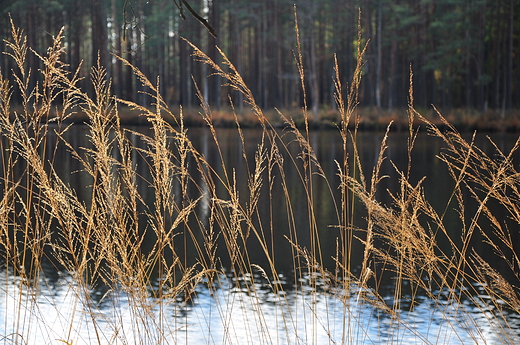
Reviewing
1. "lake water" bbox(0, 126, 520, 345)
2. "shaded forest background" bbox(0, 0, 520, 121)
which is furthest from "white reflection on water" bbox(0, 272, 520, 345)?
"shaded forest background" bbox(0, 0, 520, 121)

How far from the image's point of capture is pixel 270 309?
13.5 feet

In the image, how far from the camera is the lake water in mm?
2295

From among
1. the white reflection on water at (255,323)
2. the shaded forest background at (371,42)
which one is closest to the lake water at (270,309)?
the white reflection on water at (255,323)

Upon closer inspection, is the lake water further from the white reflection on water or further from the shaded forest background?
the shaded forest background

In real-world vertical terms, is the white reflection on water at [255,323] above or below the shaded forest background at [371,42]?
below

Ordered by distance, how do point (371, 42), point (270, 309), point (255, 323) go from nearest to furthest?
point (255, 323) < point (270, 309) < point (371, 42)

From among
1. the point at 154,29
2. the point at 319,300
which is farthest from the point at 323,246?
the point at 154,29

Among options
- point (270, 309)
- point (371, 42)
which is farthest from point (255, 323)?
point (371, 42)

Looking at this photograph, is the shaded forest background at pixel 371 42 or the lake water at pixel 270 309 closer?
the lake water at pixel 270 309

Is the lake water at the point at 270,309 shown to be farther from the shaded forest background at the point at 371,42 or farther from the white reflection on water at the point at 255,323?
the shaded forest background at the point at 371,42

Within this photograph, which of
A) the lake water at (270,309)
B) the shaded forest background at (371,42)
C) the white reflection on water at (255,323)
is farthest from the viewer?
the shaded forest background at (371,42)

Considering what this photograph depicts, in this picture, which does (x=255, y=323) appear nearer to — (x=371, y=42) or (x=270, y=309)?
(x=270, y=309)

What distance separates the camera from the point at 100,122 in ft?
6.47

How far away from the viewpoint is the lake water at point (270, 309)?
90.4 inches
